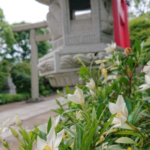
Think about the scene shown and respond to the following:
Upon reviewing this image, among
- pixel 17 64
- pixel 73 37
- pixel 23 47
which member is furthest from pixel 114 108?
pixel 23 47

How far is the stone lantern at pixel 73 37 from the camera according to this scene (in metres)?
2.08

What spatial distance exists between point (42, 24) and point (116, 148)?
254 inches

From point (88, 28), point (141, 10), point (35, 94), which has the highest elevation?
point (141, 10)

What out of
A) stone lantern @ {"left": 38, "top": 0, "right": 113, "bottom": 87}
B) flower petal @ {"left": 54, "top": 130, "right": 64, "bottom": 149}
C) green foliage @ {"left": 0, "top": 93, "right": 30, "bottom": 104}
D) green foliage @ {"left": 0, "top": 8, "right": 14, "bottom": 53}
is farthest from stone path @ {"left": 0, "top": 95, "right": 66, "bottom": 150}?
green foliage @ {"left": 0, "top": 8, "right": 14, "bottom": 53}

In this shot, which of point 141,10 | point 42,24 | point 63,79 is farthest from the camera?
point 141,10

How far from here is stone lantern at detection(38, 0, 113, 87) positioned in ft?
6.84

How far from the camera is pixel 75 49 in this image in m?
2.11

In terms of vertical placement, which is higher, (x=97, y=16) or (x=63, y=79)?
(x=97, y=16)

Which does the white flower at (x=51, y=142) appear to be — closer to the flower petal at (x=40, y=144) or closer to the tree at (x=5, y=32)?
the flower petal at (x=40, y=144)

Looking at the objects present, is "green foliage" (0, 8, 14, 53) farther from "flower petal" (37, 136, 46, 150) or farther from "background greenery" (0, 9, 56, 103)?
"flower petal" (37, 136, 46, 150)

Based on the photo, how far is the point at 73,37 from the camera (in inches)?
93.7

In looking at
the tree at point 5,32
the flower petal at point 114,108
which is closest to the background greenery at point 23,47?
the tree at point 5,32

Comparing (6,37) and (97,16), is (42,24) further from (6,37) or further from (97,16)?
(97,16)

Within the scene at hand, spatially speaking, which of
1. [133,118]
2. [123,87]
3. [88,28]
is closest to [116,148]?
[133,118]
